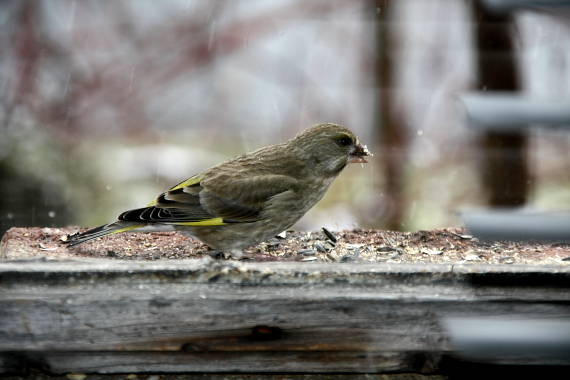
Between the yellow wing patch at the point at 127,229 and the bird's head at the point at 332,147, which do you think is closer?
the yellow wing patch at the point at 127,229

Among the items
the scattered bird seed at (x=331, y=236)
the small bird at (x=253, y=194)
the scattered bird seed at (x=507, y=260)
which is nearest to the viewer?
the scattered bird seed at (x=507, y=260)

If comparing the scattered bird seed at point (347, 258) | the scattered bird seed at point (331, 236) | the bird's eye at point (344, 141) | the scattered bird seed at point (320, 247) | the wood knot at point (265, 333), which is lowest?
the wood knot at point (265, 333)

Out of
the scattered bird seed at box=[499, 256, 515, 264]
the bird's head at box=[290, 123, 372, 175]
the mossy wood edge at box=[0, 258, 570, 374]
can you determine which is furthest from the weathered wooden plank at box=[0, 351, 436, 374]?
the bird's head at box=[290, 123, 372, 175]

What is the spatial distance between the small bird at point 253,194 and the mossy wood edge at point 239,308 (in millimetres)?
602

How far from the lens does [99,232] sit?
9.37ft

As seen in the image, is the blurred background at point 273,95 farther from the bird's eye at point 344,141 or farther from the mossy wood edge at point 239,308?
the mossy wood edge at point 239,308

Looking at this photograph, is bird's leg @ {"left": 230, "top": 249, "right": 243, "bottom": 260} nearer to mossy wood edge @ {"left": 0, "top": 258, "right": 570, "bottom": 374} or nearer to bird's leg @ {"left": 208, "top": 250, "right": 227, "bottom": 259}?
bird's leg @ {"left": 208, "top": 250, "right": 227, "bottom": 259}

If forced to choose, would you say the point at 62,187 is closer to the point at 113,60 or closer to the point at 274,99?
the point at 113,60

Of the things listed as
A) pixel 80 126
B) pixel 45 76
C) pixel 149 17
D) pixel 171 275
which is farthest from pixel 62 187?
pixel 171 275

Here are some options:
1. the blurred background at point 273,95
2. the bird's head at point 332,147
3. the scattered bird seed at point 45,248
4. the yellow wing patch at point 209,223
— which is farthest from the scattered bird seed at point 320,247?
the blurred background at point 273,95

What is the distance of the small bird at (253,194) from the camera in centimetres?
315

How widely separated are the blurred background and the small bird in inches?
61.6

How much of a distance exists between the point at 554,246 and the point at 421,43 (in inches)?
136

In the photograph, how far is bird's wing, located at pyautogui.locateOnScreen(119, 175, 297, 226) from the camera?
3176mm
